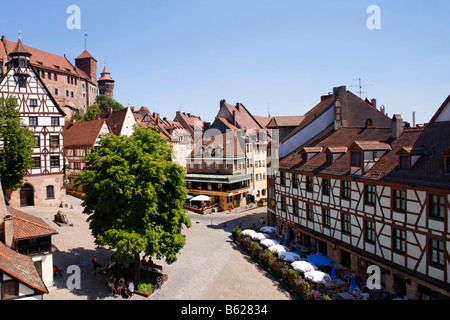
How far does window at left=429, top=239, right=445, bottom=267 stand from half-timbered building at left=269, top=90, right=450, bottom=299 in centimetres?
5

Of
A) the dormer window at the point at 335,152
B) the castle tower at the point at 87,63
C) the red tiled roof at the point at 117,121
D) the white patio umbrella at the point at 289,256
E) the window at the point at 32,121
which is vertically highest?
the castle tower at the point at 87,63

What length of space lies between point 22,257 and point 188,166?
1486 inches

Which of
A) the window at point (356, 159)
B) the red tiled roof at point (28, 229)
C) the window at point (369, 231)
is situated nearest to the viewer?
the red tiled roof at point (28, 229)

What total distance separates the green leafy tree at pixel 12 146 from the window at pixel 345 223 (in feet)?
102

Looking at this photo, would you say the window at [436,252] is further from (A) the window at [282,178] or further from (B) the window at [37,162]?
(B) the window at [37,162]

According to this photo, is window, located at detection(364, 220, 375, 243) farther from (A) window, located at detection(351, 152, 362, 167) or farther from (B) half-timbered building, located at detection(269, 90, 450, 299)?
(A) window, located at detection(351, 152, 362, 167)

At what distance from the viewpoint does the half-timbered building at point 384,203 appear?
58.2 ft

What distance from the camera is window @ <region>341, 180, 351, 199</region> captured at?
24175mm

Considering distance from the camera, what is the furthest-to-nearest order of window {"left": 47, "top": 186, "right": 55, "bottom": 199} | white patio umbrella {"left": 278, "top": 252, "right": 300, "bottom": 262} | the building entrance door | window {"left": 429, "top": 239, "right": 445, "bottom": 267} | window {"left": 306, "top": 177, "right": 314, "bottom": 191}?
window {"left": 47, "top": 186, "right": 55, "bottom": 199}, the building entrance door, window {"left": 306, "top": 177, "right": 314, "bottom": 191}, white patio umbrella {"left": 278, "top": 252, "right": 300, "bottom": 262}, window {"left": 429, "top": 239, "right": 445, "bottom": 267}

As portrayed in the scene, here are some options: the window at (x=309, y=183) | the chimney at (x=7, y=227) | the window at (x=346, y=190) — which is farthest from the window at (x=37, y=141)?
the window at (x=346, y=190)

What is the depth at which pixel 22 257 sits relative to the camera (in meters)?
19.0

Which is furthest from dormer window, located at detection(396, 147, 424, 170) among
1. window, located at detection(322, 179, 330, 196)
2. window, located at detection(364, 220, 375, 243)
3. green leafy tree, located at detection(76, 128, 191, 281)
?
green leafy tree, located at detection(76, 128, 191, 281)
